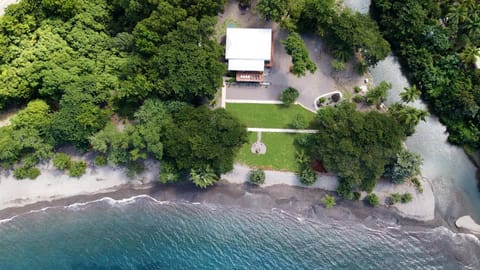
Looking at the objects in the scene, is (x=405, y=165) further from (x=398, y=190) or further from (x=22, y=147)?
(x=22, y=147)

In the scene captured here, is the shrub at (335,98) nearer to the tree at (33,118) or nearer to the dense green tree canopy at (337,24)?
the dense green tree canopy at (337,24)

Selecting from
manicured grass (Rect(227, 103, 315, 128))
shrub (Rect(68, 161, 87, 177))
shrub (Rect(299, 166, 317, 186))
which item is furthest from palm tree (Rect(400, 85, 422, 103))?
shrub (Rect(68, 161, 87, 177))

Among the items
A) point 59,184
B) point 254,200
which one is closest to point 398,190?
point 254,200

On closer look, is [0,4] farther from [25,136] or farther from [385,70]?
[385,70]

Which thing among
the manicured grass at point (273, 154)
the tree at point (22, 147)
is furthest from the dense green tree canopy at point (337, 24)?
the tree at point (22, 147)

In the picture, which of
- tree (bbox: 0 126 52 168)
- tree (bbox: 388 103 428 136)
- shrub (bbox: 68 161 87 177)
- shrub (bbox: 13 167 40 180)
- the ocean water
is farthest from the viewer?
shrub (bbox: 68 161 87 177)

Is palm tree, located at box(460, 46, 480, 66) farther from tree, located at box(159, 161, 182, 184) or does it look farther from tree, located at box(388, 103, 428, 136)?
tree, located at box(159, 161, 182, 184)
